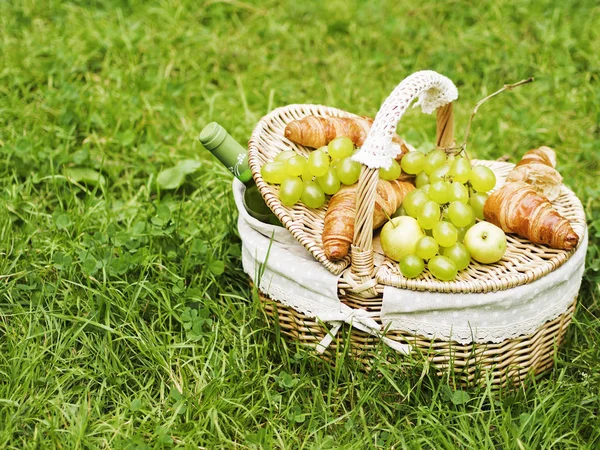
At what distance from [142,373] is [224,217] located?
769 mm

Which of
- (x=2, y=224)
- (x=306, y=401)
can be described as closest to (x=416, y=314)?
(x=306, y=401)

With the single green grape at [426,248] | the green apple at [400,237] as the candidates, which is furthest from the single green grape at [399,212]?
the single green grape at [426,248]

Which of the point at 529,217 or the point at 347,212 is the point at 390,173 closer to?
the point at 347,212

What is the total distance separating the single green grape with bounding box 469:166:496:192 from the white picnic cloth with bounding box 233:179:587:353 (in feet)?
1.09

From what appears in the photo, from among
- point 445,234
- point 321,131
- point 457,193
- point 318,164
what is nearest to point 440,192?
point 457,193

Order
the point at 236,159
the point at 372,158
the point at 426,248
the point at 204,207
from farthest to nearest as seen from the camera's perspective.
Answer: the point at 204,207
the point at 236,159
the point at 426,248
the point at 372,158

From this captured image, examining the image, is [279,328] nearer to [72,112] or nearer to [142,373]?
[142,373]

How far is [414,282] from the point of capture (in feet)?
6.19

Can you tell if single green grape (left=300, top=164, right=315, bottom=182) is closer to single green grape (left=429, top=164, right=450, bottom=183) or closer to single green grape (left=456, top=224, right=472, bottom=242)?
single green grape (left=429, top=164, right=450, bottom=183)

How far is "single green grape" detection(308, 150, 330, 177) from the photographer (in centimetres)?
210

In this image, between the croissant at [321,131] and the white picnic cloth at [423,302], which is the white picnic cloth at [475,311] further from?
the croissant at [321,131]

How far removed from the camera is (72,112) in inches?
123

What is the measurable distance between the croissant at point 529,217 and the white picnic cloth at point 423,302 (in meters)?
0.09

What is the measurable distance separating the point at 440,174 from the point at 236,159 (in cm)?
66
